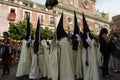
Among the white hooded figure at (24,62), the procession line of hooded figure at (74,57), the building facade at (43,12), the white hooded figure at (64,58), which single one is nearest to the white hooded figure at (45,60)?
the white hooded figure at (24,62)

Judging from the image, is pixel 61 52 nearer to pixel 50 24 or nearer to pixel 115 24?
pixel 50 24

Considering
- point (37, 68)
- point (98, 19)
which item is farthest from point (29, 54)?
point (98, 19)

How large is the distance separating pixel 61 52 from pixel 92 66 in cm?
106

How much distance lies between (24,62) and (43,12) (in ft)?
97.1

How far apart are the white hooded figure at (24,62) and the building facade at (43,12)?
1980 centimetres

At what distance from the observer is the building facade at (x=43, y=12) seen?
3272 centimetres

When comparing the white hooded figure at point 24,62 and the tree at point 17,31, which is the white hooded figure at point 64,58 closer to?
the white hooded figure at point 24,62

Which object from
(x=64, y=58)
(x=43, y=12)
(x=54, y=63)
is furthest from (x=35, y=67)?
(x=43, y=12)

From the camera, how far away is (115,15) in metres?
71.6

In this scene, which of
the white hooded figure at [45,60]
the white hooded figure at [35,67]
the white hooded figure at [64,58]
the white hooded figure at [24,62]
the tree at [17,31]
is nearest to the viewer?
the white hooded figure at [64,58]

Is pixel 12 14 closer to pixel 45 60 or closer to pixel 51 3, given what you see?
pixel 51 3

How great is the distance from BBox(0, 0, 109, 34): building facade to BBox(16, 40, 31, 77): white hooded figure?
65.0 ft

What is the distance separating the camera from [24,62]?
28.3 ft

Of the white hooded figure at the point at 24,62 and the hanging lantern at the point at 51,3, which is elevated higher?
the hanging lantern at the point at 51,3
